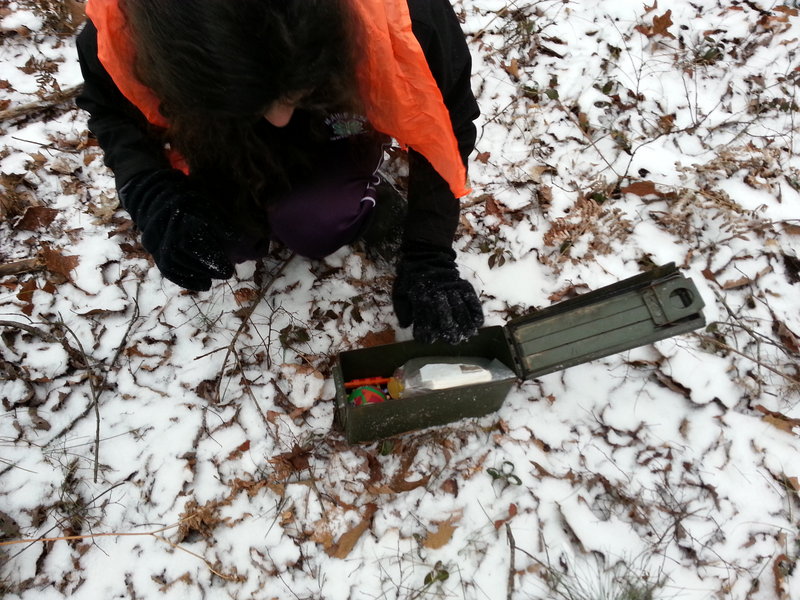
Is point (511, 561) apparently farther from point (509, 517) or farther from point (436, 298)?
point (436, 298)

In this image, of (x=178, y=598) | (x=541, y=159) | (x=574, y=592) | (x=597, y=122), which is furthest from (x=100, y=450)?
(x=597, y=122)

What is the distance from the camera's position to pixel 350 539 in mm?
1717

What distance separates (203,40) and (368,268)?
50.4 inches

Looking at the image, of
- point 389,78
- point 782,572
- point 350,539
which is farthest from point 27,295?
point 782,572

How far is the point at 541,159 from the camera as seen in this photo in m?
2.36

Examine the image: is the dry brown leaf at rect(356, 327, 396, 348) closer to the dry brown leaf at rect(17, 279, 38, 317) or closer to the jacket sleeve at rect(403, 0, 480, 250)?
the jacket sleeve at rect(403, 0, 480, 250)

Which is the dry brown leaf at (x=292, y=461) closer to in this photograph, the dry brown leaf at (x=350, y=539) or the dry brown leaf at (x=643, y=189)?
the dry brown leaf at (x=350, y=539)

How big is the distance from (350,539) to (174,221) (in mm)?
1208

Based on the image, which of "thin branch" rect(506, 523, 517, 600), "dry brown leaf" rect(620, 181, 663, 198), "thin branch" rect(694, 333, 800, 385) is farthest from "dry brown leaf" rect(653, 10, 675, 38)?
"thin branch" rect(506, 523, 517, 600)

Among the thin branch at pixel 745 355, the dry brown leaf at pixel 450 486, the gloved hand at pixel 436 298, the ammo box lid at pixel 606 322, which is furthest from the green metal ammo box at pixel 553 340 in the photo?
the thin branch at pixel 745 355

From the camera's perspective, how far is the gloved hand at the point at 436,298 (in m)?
1.61

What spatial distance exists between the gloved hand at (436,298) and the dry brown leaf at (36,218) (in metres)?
1.60

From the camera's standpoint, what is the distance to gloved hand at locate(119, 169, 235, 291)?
1548mm

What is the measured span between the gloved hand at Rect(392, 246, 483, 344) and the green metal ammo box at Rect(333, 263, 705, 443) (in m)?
0.13
